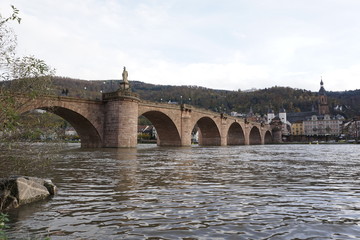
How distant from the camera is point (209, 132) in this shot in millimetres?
68062

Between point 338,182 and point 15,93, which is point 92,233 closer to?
point 15,93

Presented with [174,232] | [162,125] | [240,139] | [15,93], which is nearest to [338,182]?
[174,232]

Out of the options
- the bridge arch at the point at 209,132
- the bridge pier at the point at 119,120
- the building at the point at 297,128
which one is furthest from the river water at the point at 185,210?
the building at the point at 297,128

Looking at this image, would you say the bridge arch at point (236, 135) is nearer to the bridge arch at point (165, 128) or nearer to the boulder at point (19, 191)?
the bridge arch at point (165, 128)

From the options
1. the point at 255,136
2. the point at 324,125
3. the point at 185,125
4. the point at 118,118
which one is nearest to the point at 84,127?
the point at 118,118

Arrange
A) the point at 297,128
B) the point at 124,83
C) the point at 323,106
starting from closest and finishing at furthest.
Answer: the point at 124,83 → the point at 297,128 → the point at 323,106

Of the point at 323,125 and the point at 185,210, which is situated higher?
the point at 323,125

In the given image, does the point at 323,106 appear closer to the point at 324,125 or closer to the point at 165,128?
the point at 324,125

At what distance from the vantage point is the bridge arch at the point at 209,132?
64062 mm

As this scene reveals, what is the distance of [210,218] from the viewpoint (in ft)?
18.0

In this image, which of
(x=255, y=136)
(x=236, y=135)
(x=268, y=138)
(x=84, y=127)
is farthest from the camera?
(x=268, y=138)

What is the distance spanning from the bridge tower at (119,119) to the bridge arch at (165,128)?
9032 mm

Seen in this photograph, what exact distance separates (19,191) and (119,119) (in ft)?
97.8

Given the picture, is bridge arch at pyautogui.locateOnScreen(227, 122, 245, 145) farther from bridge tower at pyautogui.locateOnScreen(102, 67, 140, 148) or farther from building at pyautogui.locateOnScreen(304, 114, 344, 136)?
building at pyautogui.locateOnScreen(304, 114, 344, 136)
